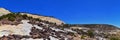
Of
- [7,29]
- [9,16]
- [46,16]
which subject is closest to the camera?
[7,29]

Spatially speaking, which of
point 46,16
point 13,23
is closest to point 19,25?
point 13,23

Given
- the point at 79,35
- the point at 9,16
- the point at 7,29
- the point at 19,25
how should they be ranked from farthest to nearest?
the point at 79,35, the point at 9,16, the point at 19,25, the point at 7,29

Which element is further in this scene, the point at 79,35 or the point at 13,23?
the point at 79,35

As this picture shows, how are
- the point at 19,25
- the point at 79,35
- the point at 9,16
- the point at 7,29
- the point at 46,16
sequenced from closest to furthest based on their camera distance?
the point at 7,29, the point at 19,25, the point at 9,16, the point at 79,35, the point at 46,16

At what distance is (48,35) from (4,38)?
16.8ft

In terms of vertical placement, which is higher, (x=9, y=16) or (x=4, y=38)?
(x=9, y=16)

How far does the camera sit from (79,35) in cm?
3859

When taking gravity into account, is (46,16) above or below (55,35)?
above

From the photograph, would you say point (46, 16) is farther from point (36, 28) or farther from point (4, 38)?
point (4, 38)

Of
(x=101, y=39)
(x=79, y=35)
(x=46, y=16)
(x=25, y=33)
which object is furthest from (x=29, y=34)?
(x=46, y=16)

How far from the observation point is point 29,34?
Result: 31641 millimetres

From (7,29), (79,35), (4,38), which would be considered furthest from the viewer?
(79,35)

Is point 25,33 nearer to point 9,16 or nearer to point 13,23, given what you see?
point 13,23

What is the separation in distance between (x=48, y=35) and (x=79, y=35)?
21.4ft
